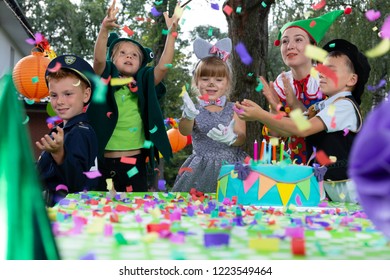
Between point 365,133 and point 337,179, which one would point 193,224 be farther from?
point 337,179

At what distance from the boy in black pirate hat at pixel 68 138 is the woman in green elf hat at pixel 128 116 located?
55cm

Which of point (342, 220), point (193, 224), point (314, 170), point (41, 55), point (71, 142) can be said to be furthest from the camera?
point (41, 55)

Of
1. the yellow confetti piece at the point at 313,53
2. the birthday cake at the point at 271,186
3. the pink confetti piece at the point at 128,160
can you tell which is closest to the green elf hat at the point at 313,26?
the pink confetti piece at the point at 128,160

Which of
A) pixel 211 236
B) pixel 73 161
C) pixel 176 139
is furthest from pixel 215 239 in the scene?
pixel 176 139

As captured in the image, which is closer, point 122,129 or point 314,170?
point 314,170

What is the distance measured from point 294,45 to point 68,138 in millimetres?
1432

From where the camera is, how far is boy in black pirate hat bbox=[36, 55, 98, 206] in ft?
6.45

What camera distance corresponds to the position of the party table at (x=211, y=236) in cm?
76

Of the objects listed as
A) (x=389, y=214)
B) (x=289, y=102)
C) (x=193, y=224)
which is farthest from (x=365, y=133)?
(x=289, y=102)

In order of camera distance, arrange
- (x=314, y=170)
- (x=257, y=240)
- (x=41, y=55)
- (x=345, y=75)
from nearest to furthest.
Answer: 1. (x=257, y=240)
2. (x=314, y=170)
3. (x=345, y=75)
4. (x=41, y=55)

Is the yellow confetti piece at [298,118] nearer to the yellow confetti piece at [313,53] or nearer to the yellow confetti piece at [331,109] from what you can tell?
Answer: the yellow confetti piece at [313,53]

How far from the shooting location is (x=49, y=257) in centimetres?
65

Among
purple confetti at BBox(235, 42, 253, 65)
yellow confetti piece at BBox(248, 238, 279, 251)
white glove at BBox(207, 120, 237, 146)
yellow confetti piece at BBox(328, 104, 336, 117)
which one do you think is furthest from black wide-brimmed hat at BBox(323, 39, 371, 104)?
purple confetti at BBox(235, 42, 253, 65)

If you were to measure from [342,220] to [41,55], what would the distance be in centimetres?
664
